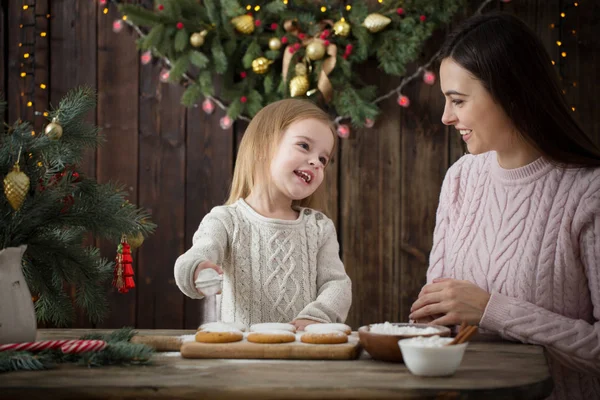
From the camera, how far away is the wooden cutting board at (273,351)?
1.20m

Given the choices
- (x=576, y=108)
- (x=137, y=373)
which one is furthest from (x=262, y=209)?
(x=576, y=108)

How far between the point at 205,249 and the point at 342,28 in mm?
1482

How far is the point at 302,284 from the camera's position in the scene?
1.89m

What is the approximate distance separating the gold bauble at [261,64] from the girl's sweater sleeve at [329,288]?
1096mm

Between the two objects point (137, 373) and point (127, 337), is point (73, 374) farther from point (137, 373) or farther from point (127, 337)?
point (127, 337)

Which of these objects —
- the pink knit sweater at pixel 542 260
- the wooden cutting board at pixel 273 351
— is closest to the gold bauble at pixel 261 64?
the pink knit sweater at pixel 542 260

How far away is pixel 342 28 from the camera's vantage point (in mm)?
2865

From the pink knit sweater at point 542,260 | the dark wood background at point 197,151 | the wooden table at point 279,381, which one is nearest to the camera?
the wooden table at point 279,381

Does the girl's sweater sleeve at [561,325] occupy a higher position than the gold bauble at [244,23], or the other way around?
the gold bauble at [244,23]

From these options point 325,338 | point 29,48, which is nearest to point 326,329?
point 325,338

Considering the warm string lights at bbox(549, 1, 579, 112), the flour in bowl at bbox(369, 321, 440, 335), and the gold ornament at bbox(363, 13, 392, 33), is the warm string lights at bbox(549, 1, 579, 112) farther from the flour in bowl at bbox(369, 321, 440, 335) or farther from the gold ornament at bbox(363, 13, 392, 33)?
the flour in bowl at bbox(369, 321, 440, 335)

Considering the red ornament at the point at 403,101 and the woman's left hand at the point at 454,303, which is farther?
the red ornament at the point at 403,101

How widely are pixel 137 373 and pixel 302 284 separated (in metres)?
0.85

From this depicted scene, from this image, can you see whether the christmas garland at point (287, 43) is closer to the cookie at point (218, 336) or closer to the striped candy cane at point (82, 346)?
the cookie at point (218, 336)
